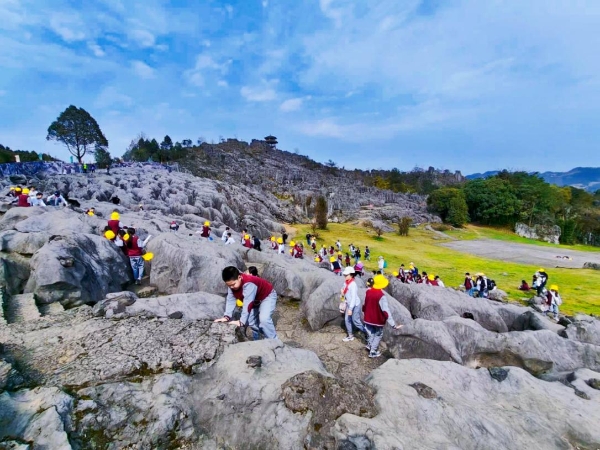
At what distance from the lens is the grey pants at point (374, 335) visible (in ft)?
34.2

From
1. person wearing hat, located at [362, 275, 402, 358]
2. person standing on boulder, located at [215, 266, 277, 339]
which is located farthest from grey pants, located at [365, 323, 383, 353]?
person standing on boulder, located at [215, 266, 277, 339]

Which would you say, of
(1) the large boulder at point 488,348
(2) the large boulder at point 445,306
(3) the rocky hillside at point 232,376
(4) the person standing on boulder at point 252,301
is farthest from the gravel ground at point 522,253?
(4) the person standing on boulder at point 252,301

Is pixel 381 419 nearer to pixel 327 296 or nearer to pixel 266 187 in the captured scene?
pixel 327 296

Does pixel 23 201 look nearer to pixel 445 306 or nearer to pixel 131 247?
pixel 131 247

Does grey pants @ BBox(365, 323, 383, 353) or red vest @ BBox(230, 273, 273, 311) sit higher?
red vest @ BBox(230, 273, 273, 311)

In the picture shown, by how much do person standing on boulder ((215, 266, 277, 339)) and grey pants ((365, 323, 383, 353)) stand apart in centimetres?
379

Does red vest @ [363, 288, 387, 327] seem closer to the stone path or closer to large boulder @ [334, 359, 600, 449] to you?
the stone path

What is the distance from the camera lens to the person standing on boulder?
7922mm

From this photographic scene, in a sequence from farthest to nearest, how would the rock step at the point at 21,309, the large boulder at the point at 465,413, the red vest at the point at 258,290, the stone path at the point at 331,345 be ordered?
the stone path at the point at 331,345 < the rock step at the point at 21,309 < the red vest at the point at 258,290 < the large boulder at the point at 465,413

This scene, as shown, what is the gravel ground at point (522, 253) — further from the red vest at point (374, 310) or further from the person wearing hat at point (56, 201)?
the person wearing hat at point (56, 201)

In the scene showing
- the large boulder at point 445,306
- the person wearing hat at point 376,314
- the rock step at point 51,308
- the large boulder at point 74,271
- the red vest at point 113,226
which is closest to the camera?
the rock step at point 51,308

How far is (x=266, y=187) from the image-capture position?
109m

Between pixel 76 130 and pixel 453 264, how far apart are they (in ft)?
238

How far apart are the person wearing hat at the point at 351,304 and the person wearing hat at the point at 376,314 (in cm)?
88
